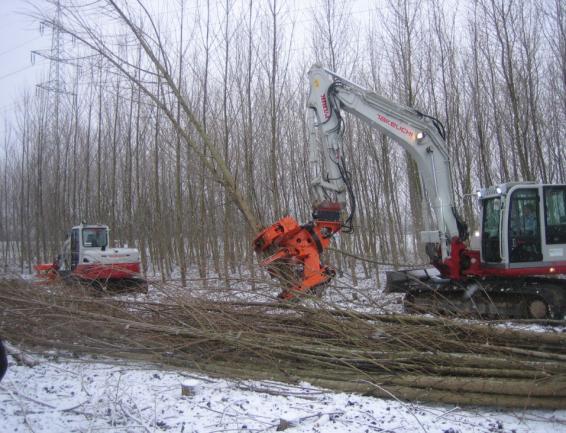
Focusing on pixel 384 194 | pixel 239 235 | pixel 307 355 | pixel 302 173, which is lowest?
pixel 307 355

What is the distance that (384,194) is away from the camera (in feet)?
56.4

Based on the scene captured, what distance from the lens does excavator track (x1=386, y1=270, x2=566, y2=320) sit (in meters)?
7.63

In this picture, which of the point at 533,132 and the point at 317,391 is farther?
the point at 533,132

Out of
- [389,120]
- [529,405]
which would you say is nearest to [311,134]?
[389,120]

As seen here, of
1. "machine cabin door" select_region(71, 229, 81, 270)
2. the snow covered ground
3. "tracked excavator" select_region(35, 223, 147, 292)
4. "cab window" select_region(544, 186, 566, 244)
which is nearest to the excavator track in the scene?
"cab window" select_region(544, 186, 566, 244)

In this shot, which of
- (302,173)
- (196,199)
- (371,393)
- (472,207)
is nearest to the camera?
(371,393)

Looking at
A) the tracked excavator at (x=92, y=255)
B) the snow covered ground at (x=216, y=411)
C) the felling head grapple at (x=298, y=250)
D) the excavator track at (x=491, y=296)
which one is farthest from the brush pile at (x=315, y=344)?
the tracked excavator at (x=92, y=255)

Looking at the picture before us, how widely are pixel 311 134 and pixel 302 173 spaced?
1081 cm

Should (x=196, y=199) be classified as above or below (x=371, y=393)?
above

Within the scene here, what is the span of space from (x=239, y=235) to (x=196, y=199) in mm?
Result: 2881

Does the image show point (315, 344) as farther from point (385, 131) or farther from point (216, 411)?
point (385, 131)

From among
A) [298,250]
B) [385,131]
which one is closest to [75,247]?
[298,250]

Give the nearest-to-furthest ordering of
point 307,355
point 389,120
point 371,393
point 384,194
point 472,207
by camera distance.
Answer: point 371,393 → point 307,355 → point 389,120 → point 472,207 → point 384,194

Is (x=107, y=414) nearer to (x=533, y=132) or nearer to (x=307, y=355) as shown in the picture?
(x=307, y=355)
